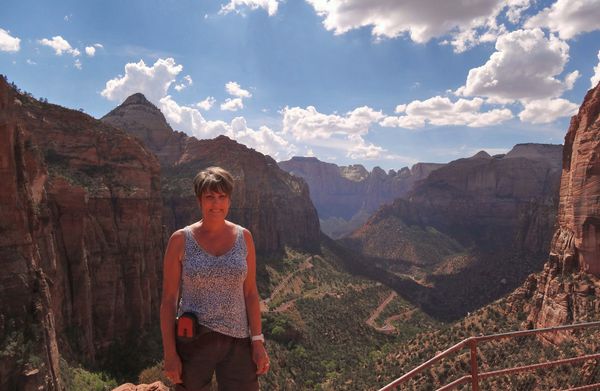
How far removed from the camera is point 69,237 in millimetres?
34812

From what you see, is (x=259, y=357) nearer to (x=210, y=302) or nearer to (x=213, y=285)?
(x=210, y=302)

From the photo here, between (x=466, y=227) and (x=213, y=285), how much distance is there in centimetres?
14500

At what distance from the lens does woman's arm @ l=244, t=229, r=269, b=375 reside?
17.8ft

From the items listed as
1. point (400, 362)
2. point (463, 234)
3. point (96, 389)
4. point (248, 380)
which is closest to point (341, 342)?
point (400, 362)

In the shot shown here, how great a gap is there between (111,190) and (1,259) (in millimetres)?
22321

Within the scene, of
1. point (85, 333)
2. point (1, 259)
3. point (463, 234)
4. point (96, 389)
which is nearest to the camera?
point (1, 259)

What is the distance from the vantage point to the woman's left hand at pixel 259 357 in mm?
5402

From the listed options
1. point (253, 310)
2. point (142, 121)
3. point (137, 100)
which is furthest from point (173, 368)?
point (137, 100)

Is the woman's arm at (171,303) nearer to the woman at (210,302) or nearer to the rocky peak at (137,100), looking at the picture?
the woman at (210,302)

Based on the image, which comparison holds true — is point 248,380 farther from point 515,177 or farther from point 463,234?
point 515,177

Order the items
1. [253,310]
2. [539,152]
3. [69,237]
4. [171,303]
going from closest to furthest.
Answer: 1. [171,303]
2. [253,310]
3. [69,237]
4. [539,152]

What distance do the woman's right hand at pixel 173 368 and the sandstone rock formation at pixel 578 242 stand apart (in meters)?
28.5

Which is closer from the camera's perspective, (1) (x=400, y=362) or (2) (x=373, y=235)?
(1) (x=400, y=362)

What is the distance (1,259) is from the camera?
19953mm
